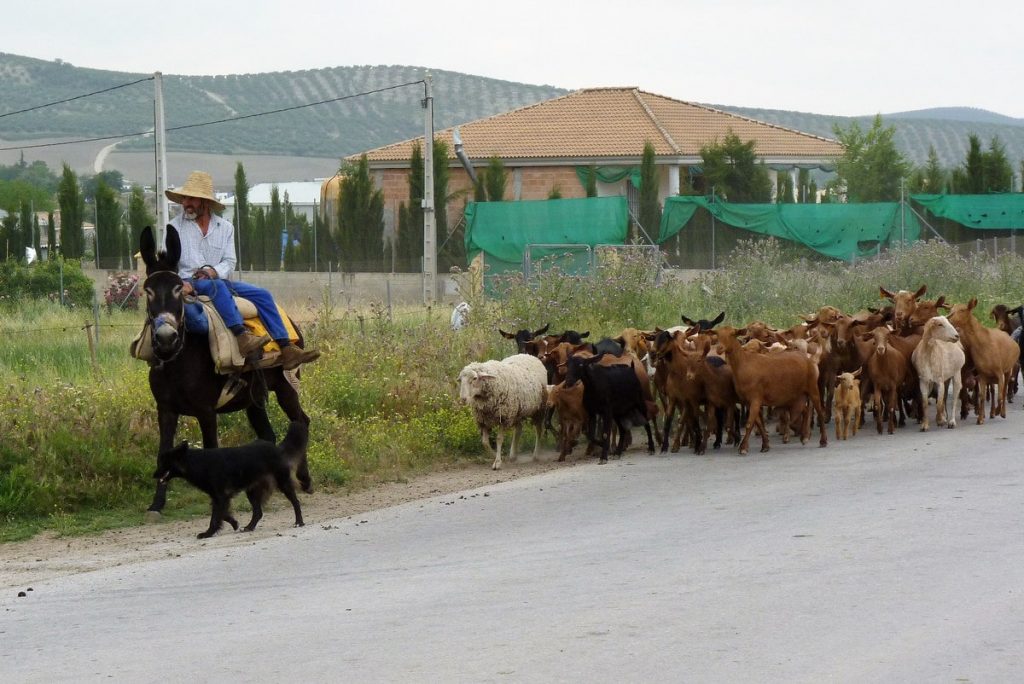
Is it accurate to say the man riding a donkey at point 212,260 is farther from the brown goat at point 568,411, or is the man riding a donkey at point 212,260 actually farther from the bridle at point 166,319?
the brown goat at point 568,411

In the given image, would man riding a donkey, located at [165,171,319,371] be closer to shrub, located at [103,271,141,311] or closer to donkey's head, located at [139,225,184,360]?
donkey's head, located at [139,225,184,360]

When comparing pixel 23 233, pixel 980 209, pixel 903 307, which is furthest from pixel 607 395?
pixel 23 233

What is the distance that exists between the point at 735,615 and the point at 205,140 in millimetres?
153151

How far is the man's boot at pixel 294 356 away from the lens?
42.8 ft

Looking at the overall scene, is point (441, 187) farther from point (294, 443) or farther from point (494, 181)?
point (294, 443)

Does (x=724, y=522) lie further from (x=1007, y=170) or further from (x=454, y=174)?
(x=454, y=174)

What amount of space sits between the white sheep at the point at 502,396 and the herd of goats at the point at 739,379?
0.01 m

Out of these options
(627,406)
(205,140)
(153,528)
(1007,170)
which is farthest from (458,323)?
(205,140)

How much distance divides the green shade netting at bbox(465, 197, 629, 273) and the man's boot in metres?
23.3

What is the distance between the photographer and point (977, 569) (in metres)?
9.55

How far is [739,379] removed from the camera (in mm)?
15727

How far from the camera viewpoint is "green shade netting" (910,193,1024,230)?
1526 inches

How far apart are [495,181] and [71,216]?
13.5 meters

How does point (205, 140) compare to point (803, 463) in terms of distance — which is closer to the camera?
point (803, 463)
